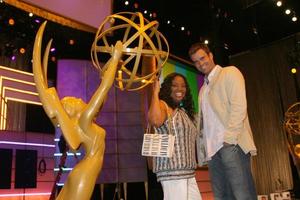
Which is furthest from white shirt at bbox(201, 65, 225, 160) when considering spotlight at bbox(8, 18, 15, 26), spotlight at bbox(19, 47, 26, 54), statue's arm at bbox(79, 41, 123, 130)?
spotlight at bbox(19, 47, 26, 54)

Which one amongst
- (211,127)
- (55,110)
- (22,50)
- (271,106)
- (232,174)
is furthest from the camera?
(271,106)

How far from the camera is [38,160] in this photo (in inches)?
247

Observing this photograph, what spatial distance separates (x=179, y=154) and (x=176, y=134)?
0.12 meters

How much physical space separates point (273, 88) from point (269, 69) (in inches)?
18.8

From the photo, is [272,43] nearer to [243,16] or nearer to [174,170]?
[243,16]

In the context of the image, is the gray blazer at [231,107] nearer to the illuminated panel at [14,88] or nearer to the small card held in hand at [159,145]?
the small card held in hand at [159,145]

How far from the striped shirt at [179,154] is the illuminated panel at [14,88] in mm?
4450

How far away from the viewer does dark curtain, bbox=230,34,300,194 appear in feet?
25.7

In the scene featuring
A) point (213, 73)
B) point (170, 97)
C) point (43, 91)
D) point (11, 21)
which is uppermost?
point (11, 21)

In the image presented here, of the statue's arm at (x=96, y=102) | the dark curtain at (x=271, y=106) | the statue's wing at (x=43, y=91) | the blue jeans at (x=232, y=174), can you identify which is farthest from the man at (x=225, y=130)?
the dark curtain at (x=271, y=106)

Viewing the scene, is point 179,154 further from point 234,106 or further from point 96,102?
point 96,102

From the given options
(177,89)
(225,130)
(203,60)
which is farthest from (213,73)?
(225,130)

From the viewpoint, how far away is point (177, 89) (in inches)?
89.5

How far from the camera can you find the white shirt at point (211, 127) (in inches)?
85.7
